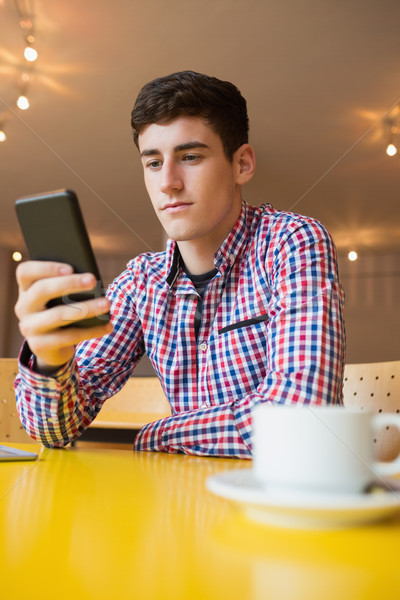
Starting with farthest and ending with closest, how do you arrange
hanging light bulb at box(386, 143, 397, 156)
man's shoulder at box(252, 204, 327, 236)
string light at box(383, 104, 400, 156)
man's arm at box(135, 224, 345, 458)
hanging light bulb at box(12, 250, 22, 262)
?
hanging light bulb at box(12, 250, 22, 262) → hanging light bulb at box(386, 143, 397, 156) → string light at box(383, 104, 400, 156) → man's shoulder at box(252, 204, 327, 236) → man's arm at box(135, 224, 345, 458)

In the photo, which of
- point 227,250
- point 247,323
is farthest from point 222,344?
point 227,250

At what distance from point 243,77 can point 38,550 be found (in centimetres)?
291

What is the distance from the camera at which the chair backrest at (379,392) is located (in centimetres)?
85

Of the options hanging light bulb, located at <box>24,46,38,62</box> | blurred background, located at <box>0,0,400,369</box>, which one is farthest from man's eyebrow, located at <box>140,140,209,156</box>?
hanging light bulb, located at <box>24,46,38,62</box>

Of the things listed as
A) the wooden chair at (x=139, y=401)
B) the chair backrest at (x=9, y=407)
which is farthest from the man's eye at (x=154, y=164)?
the wooden chair at (x=139, y=401)

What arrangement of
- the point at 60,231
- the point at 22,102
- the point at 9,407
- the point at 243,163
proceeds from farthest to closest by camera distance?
the point at 22,102 → the point at 9,407 → the point at 243,163 → the point at 60,231

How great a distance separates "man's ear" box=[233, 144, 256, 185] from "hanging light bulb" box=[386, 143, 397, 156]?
2.75 metres

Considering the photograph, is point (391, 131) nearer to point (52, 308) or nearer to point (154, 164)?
point (154, 164)

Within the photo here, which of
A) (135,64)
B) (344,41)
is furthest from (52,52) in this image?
(344,41)

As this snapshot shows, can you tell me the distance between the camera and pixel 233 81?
2916 millimetres

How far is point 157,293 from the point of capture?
915mm

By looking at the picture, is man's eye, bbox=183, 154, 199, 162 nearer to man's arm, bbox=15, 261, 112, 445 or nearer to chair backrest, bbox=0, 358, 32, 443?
man's arm, bbox=15, 261, 112, 445

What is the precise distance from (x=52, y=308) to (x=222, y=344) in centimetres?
40

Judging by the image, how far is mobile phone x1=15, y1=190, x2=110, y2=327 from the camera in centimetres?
44
